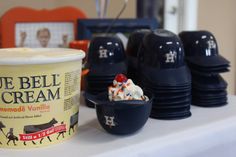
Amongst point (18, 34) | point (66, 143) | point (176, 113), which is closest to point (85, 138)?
point (66, 143)

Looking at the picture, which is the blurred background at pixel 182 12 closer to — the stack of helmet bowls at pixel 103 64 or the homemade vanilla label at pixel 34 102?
the stack of helmet bowls at pixel 103 64

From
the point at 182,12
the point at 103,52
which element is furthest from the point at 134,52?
the point at 182,12

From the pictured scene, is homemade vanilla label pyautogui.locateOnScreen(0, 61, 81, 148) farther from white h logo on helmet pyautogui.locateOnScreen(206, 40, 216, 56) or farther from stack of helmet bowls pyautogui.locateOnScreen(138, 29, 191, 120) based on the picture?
white h logo on helmet pyautogui.locateOnScreen(206, 40, 216, 56)

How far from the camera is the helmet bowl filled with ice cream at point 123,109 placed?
433mm

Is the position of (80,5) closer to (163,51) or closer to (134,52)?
(134,52)

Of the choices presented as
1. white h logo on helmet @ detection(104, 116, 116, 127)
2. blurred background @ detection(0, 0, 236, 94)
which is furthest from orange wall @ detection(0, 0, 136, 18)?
white h logo on helmet @ detection(104, 116, 116, 127)

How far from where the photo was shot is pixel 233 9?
1184 mm

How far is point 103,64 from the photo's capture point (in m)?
0.59

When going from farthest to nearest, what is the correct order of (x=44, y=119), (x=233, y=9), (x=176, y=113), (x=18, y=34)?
1. (x=233, y=9)
2. (x=18, y=34)
3. (x=176, y=113)
4. (x=44, y=119)

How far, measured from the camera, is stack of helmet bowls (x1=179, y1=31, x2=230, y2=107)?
580mm

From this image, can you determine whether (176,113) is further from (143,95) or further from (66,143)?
(66,143)

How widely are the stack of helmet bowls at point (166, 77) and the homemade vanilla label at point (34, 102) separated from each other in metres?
0.14

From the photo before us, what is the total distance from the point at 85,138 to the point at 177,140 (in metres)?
0.13

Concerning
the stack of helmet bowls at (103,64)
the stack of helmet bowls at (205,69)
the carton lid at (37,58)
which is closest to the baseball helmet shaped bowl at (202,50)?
the stack of helmet bowls at (205,69)
